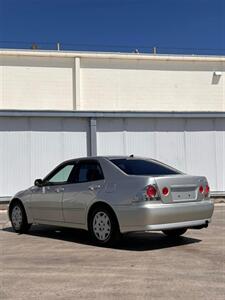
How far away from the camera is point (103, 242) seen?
809cm

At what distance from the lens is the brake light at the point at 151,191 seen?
24.9 feet

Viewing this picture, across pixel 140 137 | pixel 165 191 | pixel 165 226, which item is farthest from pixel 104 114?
pixel 165 226

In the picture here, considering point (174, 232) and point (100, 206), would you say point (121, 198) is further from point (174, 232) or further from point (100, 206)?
point (174, 232)

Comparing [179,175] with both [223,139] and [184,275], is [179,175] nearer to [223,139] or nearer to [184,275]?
[184,275]

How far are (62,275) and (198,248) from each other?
8.91 feet

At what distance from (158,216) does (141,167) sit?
1166 mm

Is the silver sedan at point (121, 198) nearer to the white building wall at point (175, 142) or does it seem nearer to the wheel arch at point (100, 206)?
the wheel arch at point (100, 206)

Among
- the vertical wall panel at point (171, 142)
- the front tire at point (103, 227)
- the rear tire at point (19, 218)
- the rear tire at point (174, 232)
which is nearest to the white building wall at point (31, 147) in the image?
the vertical wall panel at point (171, 142)

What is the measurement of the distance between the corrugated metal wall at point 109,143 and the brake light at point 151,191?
8.31 m

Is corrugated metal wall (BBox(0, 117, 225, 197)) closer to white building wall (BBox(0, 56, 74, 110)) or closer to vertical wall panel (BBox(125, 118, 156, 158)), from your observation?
Answer: vertical wall panel (BBox(125, 118, 156, 158))

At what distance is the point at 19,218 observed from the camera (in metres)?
10.0

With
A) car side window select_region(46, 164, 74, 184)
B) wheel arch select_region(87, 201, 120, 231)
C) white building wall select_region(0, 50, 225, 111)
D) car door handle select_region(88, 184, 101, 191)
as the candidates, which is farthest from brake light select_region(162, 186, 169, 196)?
white building wall select_region(0, 50, 225, 111)

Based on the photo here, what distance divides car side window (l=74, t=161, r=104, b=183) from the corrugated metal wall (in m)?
6.63

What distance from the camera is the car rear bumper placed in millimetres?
7523
